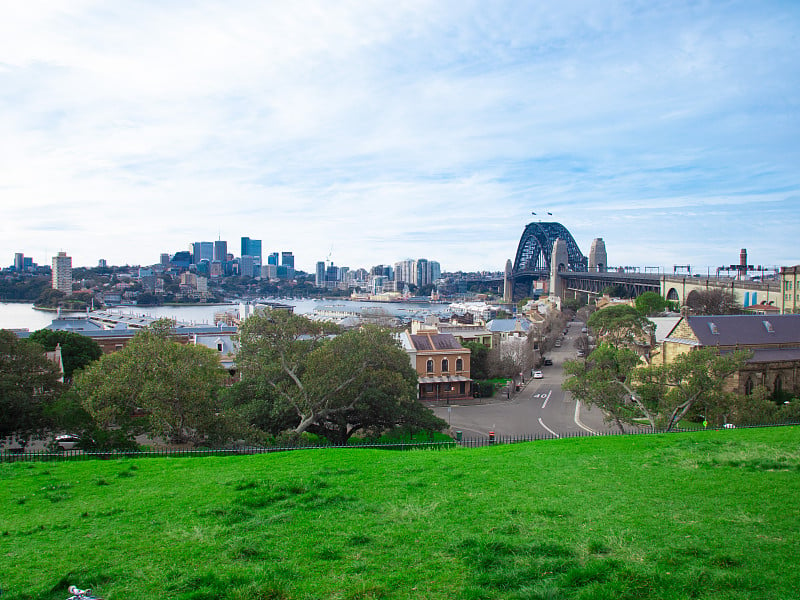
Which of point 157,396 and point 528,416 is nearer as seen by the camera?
point 157,396

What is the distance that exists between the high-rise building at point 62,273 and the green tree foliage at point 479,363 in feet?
511

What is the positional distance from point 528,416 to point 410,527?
24.4m

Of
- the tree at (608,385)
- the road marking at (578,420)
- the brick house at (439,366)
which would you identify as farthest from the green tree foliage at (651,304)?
the tree at (608,385)

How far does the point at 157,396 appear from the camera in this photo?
Result: 15.4 metres

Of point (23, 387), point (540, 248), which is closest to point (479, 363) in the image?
point (23, 387)

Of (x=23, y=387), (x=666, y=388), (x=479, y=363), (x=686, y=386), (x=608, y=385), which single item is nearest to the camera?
(x=23, y=387)

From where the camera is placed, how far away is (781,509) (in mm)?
7246

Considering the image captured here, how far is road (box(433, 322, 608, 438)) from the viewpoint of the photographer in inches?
1036

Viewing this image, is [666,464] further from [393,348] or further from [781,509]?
[393,348]

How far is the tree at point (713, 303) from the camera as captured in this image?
54056mm

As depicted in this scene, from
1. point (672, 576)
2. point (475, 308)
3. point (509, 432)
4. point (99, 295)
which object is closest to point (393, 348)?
point (509, 432)

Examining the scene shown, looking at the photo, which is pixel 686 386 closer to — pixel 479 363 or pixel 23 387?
pixel 23 387

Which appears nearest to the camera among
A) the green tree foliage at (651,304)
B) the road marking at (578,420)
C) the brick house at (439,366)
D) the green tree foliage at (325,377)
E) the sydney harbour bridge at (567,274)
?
the green tree foliage at (325,377)

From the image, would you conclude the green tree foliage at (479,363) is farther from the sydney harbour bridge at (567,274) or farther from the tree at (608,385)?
the sydney harbour bridge at (567,274)
